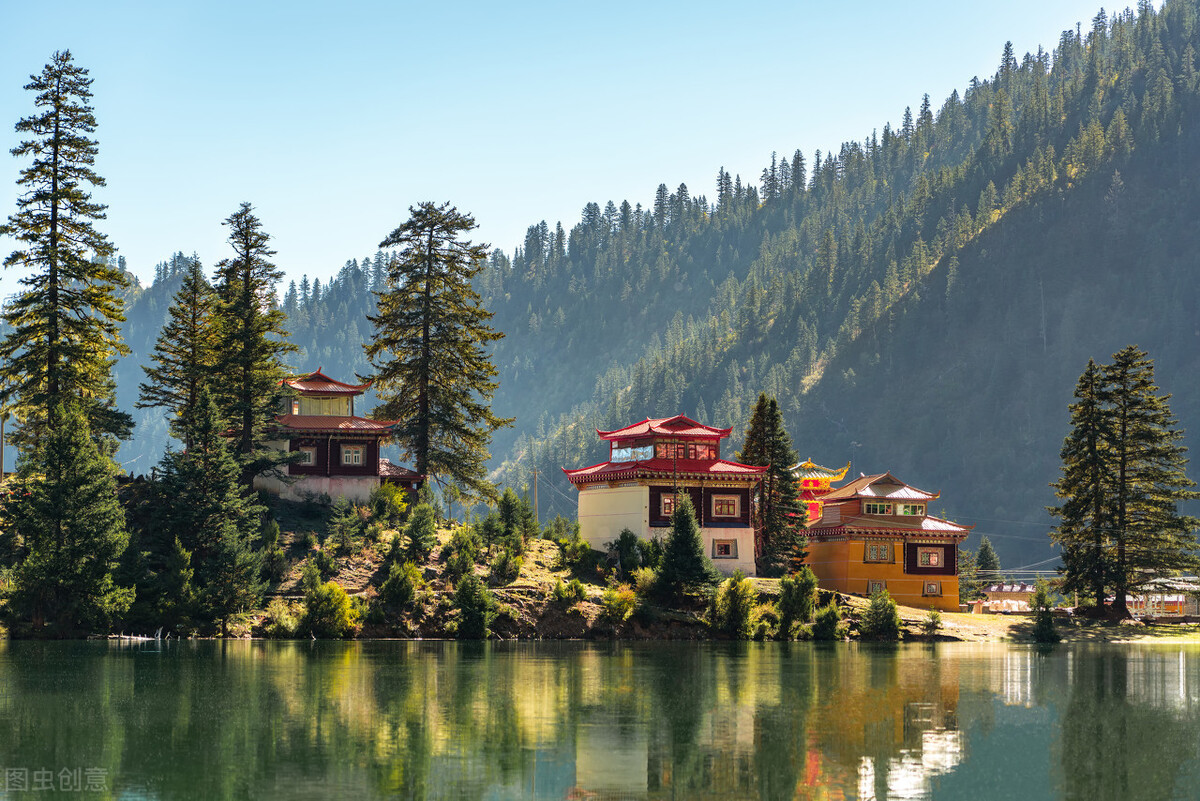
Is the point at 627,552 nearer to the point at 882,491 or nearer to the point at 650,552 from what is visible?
the point at 650,552

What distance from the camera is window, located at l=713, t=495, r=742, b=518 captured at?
8375 cm

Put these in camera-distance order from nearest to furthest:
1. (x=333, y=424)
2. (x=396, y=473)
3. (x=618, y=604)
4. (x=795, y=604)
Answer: (x=618, y=604), (x=795, y=604), (x=333, y=424), (x=396, y=473)

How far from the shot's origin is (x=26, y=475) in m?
66.0

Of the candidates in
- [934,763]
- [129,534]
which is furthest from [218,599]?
[934,763]

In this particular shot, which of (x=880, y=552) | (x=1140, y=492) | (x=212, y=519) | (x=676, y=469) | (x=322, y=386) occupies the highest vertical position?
(x=322, y=386)

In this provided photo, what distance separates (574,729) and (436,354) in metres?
53.0

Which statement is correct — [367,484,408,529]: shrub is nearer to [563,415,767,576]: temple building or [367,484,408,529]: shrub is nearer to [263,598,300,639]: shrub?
[563,415,767,576]: temple building

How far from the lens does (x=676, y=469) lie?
82.8 metres

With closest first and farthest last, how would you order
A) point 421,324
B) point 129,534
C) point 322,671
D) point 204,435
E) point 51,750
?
point 51,750, point 322,671, point 129,534, point 204,435, point 421,324

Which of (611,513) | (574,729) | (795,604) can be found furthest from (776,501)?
(574,729)

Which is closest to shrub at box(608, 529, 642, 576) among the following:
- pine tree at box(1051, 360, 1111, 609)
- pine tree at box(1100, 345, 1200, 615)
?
pine tree at box(1051, 360, 1111, 609)

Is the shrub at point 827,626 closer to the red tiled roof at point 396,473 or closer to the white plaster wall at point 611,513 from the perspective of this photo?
the white plaster wall at point 611,513

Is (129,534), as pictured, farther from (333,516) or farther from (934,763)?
(934,763)

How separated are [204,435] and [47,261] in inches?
501
